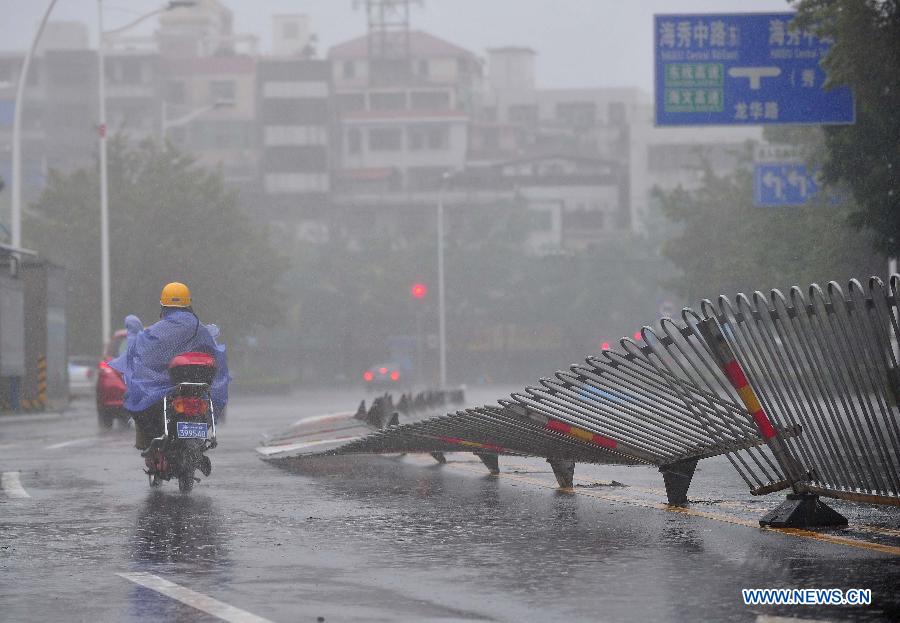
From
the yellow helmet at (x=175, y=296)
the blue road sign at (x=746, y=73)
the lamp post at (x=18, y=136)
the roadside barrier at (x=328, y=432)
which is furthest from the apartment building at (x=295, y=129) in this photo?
the yellow helmet at (x=175, y=296)

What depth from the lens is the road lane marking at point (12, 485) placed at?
46.4 ft

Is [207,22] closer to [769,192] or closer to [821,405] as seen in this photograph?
[769,192]

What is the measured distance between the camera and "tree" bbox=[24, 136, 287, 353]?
63375 millimetres

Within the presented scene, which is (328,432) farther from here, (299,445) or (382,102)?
(382,102)

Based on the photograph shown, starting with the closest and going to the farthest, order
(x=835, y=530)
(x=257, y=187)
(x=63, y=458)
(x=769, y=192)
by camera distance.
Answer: (x=835, y=530), (x=63, y=458), (x=769, y=192), (x=257, y=187)

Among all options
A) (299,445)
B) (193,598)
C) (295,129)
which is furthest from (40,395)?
(295,129)

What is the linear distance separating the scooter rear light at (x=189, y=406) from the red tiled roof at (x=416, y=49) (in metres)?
113

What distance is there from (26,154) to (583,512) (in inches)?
4411

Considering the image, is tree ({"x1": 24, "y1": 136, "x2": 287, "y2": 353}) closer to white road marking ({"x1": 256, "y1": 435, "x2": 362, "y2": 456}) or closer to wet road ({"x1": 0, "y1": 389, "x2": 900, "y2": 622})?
white road marking ({"x1": 256, "y1": 435, "x2": 362, "y2": 456})

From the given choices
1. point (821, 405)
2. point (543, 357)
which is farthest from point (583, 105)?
point (821, 405)

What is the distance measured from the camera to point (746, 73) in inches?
1088

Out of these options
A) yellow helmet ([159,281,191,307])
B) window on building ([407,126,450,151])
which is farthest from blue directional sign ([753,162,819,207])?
window on building ([407,126,450,151])

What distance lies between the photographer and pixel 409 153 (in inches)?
4660

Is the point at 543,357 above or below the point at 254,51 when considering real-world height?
below
